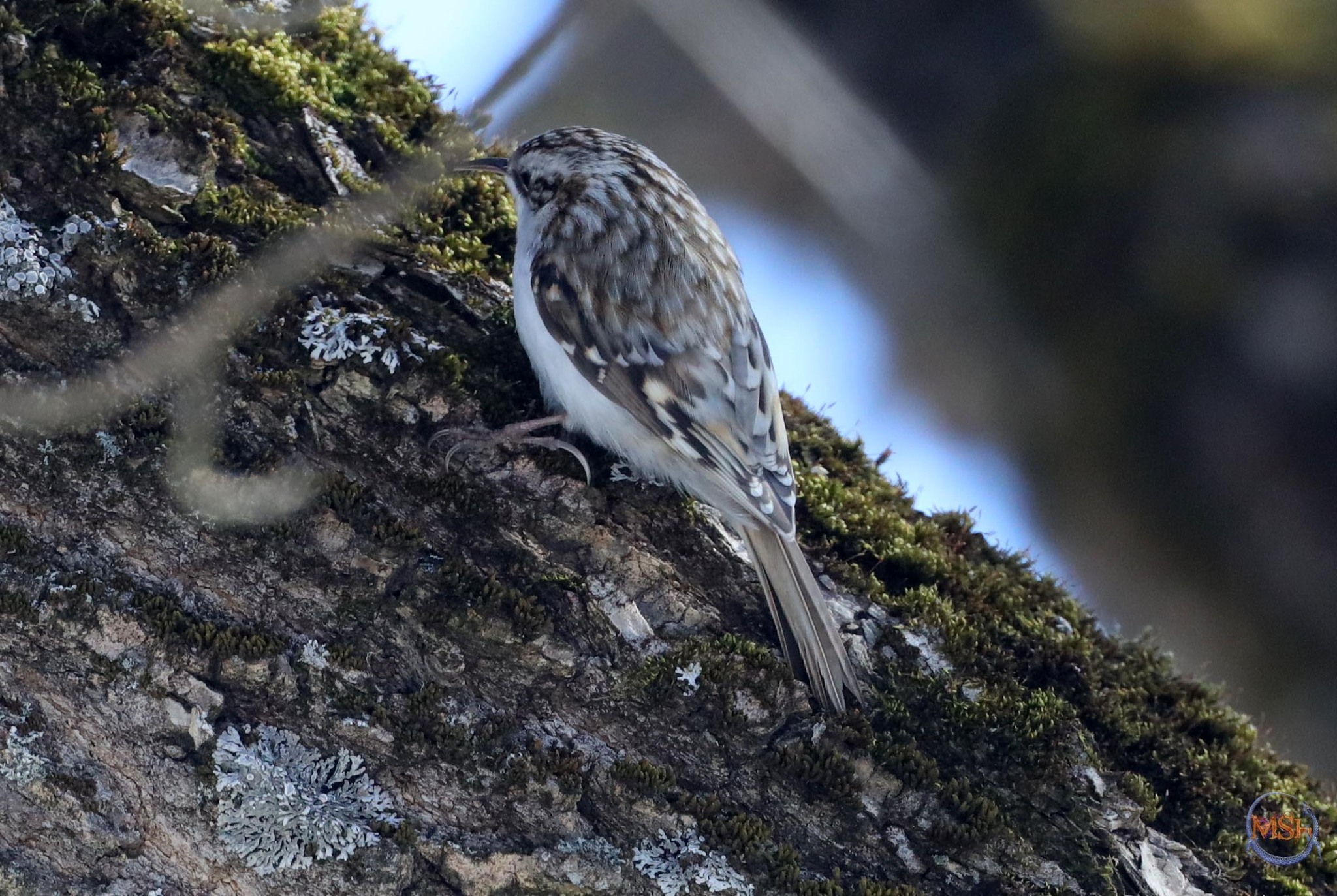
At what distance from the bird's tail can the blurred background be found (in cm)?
151

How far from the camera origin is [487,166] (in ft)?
8.05

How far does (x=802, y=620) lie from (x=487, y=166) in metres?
1.34

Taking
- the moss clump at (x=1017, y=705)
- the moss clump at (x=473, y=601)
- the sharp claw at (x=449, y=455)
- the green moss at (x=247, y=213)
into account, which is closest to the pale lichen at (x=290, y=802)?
the moss clump at (x=473, y=601)

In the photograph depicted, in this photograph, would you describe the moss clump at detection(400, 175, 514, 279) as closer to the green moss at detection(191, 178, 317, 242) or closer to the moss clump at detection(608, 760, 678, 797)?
the green moss at detection(191, 178, 317, 242)

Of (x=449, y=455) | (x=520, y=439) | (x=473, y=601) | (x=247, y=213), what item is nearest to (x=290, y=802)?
(x=473, y=601)

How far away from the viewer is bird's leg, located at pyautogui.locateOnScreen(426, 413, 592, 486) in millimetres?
1978

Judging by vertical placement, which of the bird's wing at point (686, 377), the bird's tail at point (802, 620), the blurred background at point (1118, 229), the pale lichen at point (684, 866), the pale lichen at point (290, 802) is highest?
the blurred background at point (1118, 229)

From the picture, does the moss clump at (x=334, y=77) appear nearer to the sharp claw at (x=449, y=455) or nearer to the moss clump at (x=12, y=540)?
the sharp claw at (x=449, y=455)

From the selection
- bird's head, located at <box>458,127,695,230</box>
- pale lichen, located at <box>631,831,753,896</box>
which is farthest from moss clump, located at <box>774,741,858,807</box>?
bird's head, located at <box>458,127,695,230</box>

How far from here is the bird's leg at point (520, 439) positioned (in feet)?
6.49

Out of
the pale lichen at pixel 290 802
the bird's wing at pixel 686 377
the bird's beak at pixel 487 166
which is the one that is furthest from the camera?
the bird's beak at pixel 487 166

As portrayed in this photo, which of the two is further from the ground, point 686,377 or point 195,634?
point 686,377

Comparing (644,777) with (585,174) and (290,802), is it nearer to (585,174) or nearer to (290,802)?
(290,802)

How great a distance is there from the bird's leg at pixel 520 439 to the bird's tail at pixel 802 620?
0.40 metres
